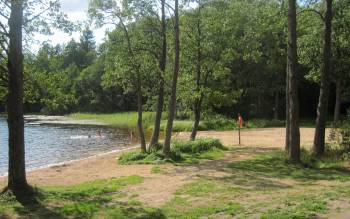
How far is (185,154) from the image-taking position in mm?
21125

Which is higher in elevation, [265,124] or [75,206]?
[265,124]

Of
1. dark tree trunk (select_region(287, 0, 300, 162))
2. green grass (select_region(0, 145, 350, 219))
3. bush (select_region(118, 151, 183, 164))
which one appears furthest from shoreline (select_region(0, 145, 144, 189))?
dark tree trunk (select_region(287, 0, 300, 162))

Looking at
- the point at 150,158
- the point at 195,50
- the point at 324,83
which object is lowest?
the point at 150,158

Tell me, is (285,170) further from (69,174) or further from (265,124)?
(265,124)

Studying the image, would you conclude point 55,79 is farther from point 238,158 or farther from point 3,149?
point 3,149

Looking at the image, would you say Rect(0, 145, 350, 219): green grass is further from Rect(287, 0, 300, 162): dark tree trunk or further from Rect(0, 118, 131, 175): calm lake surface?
Rect(0, 118, 131, 175): calm lake surface

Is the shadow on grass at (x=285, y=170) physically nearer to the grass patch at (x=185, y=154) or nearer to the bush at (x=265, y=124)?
the grass patch at (x=185, y=154)

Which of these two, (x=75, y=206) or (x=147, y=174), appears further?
(x=147, y=174)

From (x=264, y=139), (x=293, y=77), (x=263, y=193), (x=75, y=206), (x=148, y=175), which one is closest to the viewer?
(x=75, y=206)

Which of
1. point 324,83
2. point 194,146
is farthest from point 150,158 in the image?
point 324,83

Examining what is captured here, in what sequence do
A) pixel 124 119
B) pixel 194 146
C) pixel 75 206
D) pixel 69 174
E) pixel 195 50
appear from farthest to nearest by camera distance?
1. pixel 124 119
2. pixel 195 50
3. pixel 194 146
4. pixel 69 174
5. pixel 75 206

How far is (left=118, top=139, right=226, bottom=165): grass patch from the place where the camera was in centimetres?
1927

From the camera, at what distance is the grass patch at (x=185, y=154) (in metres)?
19.3

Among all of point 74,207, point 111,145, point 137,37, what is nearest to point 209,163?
point 137,37
